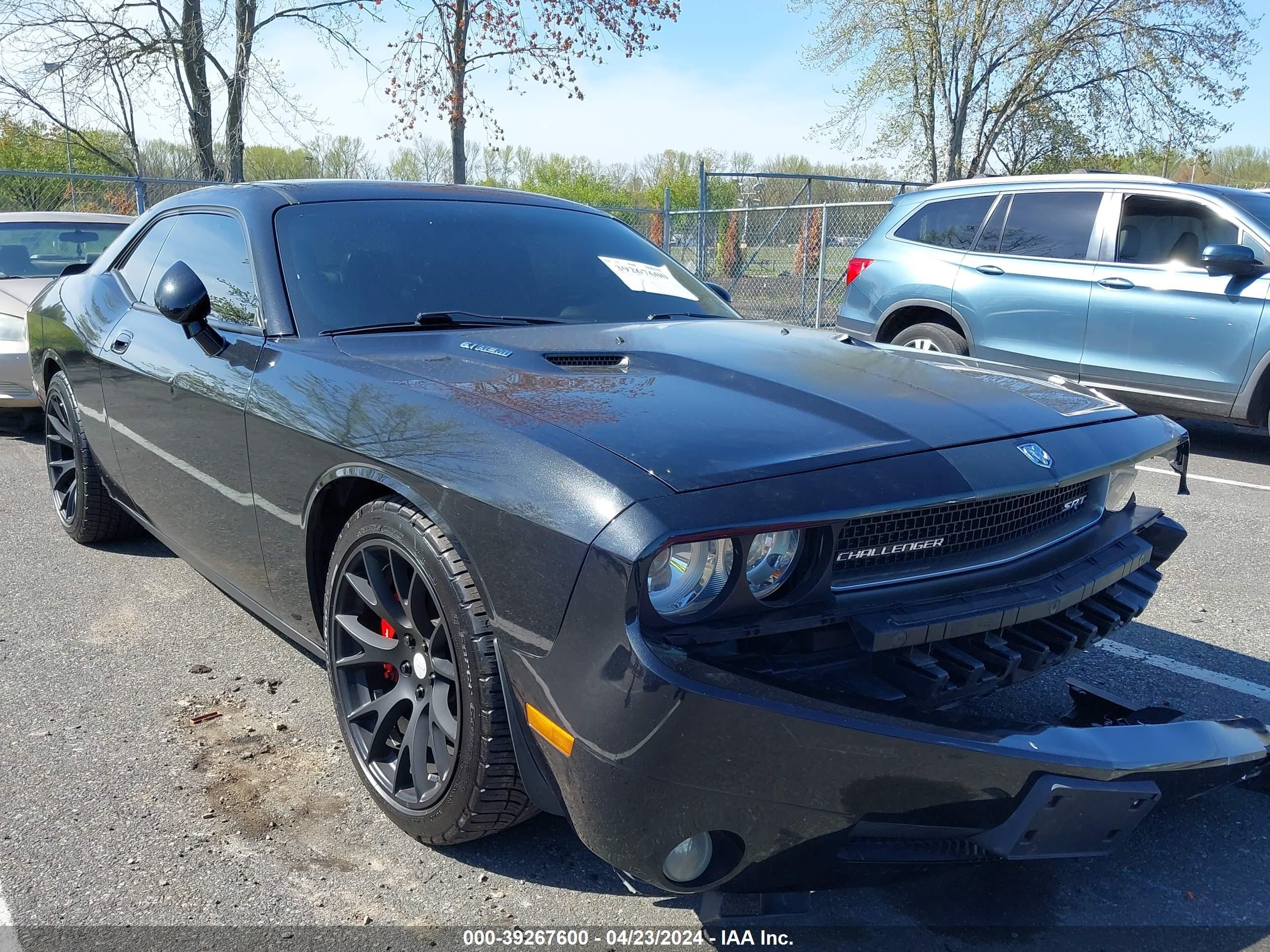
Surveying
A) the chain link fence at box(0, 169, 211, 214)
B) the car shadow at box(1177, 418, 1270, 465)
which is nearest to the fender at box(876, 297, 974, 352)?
the car shadow at box(1177, 418, 1270, 465)

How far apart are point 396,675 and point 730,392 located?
3.50 feet

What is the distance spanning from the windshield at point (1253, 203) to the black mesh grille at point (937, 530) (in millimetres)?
5443

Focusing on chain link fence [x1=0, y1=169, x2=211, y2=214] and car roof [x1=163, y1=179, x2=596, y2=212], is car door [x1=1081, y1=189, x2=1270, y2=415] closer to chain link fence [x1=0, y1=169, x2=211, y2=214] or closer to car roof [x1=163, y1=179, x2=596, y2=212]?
car roof [x1=163, y1=179, x2=596, y2=212]

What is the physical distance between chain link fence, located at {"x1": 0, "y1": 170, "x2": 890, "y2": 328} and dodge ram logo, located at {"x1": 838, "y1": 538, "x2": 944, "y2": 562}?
1101 cm

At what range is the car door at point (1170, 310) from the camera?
632 cm

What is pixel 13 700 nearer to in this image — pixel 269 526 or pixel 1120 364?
pixel 269 526

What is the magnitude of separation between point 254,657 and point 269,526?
857mm

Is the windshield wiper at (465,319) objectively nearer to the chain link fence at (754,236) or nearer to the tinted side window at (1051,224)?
the tinted side window at (1051,224)

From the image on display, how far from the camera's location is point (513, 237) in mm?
3297

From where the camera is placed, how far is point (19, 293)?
6.95 meters

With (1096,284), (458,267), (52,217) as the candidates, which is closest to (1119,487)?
(458,267)

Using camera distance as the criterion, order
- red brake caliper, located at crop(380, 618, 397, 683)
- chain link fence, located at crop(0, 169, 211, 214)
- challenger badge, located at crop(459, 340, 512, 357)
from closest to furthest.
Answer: red brake caliper, located at crop(380, 618, 397, 683)
challenger badge, located at crop(459, 340, 512, 357)
chain link fence, located at crop(0, 169, 211, 214)

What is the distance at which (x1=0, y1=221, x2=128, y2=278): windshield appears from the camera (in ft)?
24.3

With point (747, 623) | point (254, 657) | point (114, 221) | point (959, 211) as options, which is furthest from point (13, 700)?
point (959, 211)
